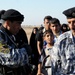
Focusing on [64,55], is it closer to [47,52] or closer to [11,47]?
[11,47]

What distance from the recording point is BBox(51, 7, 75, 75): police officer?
11.9 ft

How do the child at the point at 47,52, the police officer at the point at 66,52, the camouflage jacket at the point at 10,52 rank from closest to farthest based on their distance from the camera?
the camouflage jacket at the point at 10,52, the police officer at the point at 66,52, the child at the point at 47,52

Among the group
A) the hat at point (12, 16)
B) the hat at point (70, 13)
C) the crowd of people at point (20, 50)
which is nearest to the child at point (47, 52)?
the crowd of people at point (20, 50)

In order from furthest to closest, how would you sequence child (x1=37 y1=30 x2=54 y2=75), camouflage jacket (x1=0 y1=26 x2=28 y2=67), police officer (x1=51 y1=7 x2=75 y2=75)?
child (x1=37 y1=30 x2=54 y2=75) < police officer (x1=51 y1=7 x2=75 y2=75) < camouflage jacket (x1=0 y1=26 x2=28 y2=67)

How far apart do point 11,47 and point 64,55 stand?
2.43 ft

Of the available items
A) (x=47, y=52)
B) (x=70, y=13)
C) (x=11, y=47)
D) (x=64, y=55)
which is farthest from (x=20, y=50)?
(x=47, y=52)

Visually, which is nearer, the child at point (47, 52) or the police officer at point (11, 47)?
the police officer at point (11, 47)

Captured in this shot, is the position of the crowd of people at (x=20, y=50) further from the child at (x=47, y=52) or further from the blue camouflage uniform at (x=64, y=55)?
the child at (x=47, y=52)

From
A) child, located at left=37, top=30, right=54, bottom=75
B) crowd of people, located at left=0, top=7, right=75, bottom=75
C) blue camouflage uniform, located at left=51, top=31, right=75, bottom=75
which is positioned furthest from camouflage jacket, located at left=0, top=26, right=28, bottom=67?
child, located at left=37, top=30, right=54, bottom=75

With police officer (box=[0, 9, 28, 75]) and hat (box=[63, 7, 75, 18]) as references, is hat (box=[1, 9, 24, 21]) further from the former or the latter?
hat (box=[63, 7, 75, 18])

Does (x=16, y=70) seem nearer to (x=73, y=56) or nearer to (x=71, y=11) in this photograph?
(x=73, y=56)

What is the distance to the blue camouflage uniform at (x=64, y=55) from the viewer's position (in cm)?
364

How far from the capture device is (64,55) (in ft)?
12.1

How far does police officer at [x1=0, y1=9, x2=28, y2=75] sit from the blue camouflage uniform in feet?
1.51
